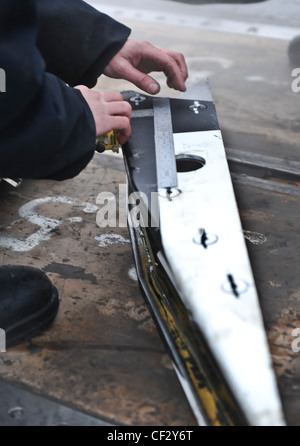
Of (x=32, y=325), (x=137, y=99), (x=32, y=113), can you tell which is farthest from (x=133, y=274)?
(x=137, y=99)

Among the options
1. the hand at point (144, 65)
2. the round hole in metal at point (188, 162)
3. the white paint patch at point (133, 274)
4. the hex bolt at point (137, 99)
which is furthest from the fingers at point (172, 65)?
the white paint patch at point (133, 274)

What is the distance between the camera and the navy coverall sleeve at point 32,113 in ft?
4.31

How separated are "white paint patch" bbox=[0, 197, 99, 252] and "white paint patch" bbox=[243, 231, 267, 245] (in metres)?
0.57

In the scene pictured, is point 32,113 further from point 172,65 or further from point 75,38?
point 172,65

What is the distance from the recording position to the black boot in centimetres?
147

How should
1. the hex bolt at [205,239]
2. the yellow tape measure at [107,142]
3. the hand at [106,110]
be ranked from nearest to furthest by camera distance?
the hex bolt at [205,239] → the hand at [106,110] → the yellow tape measure at [107,142]

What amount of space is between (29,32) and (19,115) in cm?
21

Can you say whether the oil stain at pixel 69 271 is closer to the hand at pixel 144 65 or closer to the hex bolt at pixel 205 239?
the hex bolt at pixel 205 239

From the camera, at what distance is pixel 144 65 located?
83.2 inches

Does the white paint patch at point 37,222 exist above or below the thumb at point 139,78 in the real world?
below

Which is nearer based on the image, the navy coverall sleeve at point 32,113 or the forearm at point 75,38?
the navy coverall sleeve at point 32,113

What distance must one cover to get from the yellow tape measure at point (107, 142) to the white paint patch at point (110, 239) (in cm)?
32

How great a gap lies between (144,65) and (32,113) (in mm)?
860

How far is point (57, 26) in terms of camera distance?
1.91 metres
